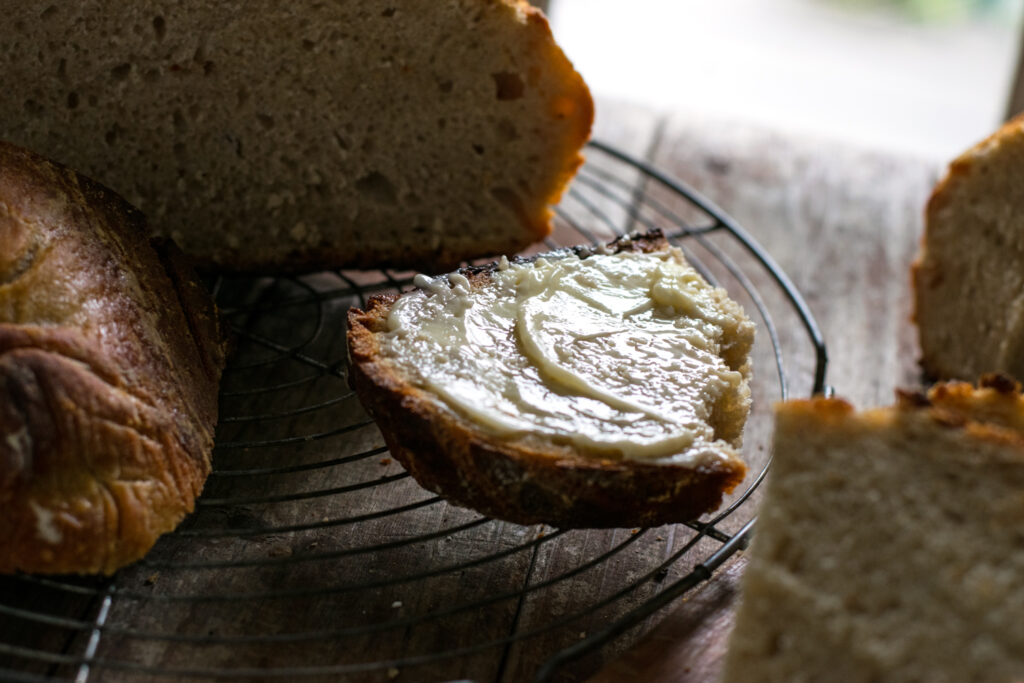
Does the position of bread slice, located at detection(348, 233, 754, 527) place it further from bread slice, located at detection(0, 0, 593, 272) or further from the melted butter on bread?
bread slice, located at detection(0, 0, 593, 272)

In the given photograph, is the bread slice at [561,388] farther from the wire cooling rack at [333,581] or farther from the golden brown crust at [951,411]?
the golden brown crust at [951,411]

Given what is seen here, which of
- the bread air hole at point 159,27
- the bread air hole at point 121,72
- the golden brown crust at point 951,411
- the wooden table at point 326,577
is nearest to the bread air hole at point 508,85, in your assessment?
the wooden table at point 326,577

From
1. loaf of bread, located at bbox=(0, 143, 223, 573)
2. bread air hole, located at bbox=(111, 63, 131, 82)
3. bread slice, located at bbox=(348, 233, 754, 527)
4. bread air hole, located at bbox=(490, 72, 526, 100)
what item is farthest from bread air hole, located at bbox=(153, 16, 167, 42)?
bread slice, located at bbox=(348, 233, 754, 527)

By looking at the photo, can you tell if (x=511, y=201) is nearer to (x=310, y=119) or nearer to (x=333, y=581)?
(x=310, y=119)

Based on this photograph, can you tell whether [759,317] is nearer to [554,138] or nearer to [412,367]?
[554,138]

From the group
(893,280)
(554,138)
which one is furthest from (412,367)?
(893,280)

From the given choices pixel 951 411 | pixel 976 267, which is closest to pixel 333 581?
pixel 951 411
